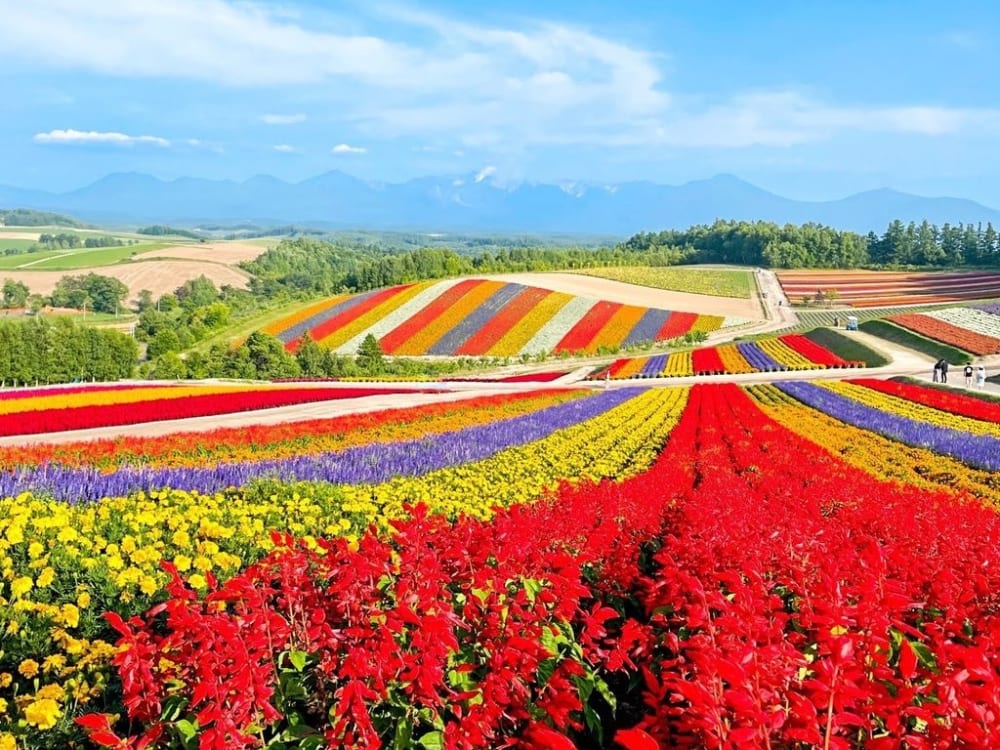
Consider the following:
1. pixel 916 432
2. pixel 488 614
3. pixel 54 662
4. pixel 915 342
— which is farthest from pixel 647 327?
pixel 54 662

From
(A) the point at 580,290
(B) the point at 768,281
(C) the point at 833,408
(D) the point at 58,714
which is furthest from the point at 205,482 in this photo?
(B) the point at 768,281

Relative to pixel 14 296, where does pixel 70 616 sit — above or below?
above

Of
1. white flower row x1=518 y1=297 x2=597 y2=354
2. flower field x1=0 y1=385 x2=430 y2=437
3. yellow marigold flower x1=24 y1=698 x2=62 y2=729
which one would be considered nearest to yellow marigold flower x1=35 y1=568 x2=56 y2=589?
yellow marigold flower x1=24 y1=698 x2=62 y2=729

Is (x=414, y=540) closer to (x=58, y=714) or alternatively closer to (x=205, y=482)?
(x=58, y=714)

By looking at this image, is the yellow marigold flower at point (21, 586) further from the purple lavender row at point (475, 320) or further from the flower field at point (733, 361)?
the purple lavender row at point (475, 320)

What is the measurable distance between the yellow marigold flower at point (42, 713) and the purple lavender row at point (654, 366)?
40358mm

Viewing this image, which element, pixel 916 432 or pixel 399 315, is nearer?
pixel 916 432

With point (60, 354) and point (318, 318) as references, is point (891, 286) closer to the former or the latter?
point (318, 318)

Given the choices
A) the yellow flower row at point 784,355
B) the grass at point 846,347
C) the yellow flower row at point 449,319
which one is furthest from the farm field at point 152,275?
the grass at point 846,347

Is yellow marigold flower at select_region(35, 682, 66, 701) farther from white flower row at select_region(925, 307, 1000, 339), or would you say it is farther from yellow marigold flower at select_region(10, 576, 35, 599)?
white flower row at select_region(925, 307, 1000, 339)

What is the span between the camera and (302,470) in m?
10.6

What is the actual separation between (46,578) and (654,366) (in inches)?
1726

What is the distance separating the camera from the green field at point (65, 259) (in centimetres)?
16012

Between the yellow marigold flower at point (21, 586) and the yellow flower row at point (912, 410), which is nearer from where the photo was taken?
the yellow marigold flower at point (21, 586)
